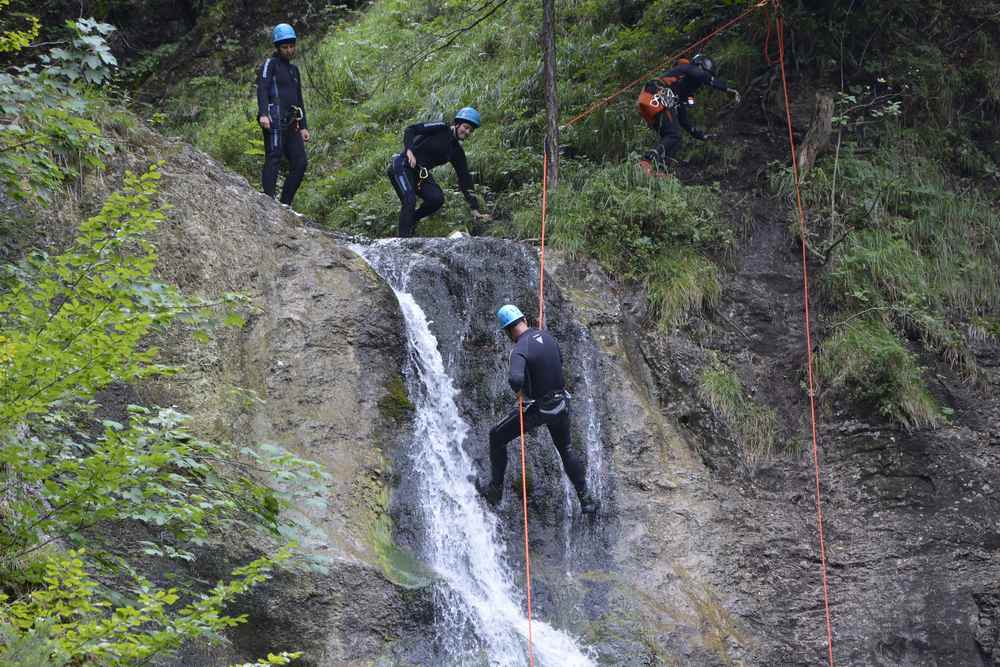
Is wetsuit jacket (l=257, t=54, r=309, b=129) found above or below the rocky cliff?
above

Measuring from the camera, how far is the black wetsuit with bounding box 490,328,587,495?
29.0 ft

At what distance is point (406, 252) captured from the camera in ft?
35.3

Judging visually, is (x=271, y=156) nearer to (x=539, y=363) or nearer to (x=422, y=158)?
(x=422, y=158)

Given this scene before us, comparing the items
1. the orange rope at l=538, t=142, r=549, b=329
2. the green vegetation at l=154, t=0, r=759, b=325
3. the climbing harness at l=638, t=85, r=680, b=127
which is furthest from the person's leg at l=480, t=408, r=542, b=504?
the climbing harness at l=638, t=85, r=680, b=127

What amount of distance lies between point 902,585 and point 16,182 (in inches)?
307

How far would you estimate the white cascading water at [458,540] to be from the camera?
807cm

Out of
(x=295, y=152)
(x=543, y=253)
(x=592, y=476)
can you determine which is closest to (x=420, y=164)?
(x=295, y=152)

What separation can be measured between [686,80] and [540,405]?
18.5 ft

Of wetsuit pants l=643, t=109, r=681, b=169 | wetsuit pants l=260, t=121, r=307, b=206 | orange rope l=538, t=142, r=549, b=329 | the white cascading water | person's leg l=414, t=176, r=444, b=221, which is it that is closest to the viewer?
the white cascading water

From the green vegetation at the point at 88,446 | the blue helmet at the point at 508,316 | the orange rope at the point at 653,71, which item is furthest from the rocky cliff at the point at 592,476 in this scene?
the orange rope at the point at 653,71

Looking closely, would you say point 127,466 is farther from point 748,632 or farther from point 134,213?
point 748,632

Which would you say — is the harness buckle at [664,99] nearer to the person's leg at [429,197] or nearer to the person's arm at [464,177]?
the person's arm at [464,177]

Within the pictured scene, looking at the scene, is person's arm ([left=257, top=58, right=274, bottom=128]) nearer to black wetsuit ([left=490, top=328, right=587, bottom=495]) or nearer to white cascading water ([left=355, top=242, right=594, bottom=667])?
white cascading water ([left=355, top=242, right=594, bottom=667])

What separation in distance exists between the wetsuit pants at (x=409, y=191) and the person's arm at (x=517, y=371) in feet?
10.9
